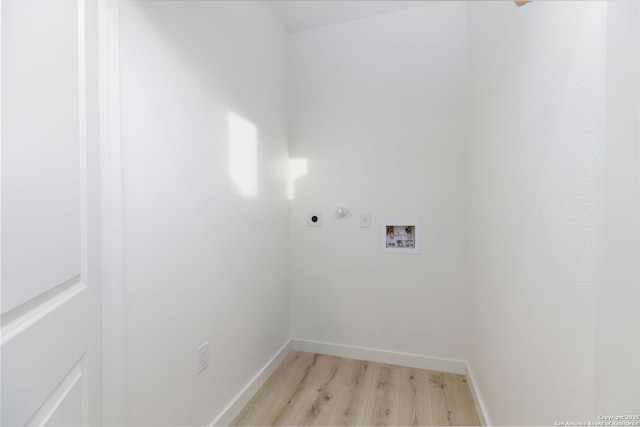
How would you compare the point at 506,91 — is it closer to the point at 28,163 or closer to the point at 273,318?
the point at 28,163

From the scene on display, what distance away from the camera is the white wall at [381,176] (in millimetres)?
2041

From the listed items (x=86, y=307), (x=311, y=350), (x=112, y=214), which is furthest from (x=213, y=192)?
(x=311, y=350)

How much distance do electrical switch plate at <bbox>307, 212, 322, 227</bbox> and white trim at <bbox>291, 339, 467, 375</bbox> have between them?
3.21ft

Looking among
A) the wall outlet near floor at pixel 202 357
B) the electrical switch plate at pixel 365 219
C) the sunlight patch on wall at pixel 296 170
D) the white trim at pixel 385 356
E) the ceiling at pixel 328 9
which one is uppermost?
the ceiling at pixel 328 9

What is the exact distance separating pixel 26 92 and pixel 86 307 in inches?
23.4

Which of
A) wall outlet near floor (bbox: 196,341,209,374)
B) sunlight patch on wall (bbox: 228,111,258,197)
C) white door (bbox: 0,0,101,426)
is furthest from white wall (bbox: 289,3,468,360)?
white door (bbox: 0,0,101,426)

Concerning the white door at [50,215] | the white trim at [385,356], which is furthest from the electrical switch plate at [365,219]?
the white door at [50,215]

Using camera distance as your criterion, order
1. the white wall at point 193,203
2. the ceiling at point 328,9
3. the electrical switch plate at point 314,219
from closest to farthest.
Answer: the white wall at point 193,203, the ceiling at point 328,9, the electrical switch plate at point 314,219

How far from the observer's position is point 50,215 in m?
0.70

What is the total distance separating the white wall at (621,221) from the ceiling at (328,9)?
1842mm

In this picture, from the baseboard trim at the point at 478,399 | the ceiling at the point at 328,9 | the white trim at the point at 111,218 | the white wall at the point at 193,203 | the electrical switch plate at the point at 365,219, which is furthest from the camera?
the electrical switch plate at the point at 365,219

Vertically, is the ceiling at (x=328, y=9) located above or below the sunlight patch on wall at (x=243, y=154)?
above

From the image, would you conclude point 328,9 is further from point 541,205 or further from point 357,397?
point 357,397

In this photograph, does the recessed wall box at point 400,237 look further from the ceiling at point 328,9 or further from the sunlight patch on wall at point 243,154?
the ceiling at point 328,9
